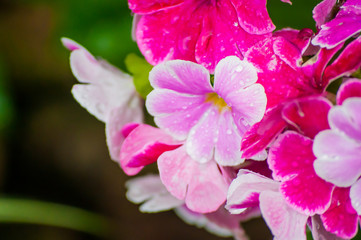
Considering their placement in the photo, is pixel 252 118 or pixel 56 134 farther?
pixel 56 134

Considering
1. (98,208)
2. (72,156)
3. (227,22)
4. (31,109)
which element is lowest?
(98,208)

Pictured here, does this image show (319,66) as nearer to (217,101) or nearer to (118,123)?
(217,101)

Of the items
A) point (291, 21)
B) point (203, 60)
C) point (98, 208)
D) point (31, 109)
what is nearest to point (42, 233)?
point (98, 208)

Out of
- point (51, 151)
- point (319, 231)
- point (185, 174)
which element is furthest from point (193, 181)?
point (51, 151)

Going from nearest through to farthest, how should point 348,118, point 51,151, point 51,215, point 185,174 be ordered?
point 348,118 → point 185,174 → point 51,215 → point 51,151

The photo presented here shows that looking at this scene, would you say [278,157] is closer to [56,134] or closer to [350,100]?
[350,100]

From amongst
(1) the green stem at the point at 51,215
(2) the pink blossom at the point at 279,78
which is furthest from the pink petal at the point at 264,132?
(1) the green stem at the point at 51,215

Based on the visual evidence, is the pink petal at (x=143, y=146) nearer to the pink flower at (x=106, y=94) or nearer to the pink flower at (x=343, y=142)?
the pink flower at (x=106, y=94)
